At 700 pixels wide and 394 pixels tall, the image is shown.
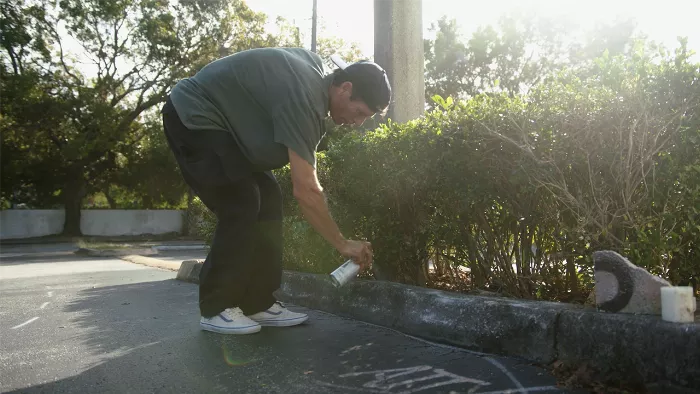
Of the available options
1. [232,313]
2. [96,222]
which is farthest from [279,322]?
[96,222]

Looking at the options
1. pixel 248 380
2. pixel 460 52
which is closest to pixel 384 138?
pixel 248 380

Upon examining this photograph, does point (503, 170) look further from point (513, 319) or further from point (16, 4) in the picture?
point (16, 4)

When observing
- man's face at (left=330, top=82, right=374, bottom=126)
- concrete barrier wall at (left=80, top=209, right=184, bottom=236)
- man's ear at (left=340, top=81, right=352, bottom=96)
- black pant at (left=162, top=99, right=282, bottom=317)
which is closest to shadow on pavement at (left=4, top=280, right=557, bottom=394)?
black pant at (left=162, top=99, right=282, bottom=317)

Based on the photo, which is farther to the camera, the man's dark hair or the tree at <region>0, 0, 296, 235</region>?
the tree at <region>0, 0, 296, 235</region>

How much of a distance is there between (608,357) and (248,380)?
1.56 metres

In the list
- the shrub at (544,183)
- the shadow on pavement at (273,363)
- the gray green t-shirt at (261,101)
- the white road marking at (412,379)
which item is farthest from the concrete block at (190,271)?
the white road marking at (412,379)

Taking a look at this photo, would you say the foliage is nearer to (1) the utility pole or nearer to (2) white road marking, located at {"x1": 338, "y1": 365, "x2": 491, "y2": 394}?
(2) white road marking, located at {"x1": 338, "y1": 365, "x2": 491, "y2": 394}

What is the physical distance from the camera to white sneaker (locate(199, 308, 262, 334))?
3.39 metres

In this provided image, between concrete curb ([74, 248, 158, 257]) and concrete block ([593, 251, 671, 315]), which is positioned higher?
concrete block ([593, 251, 671, 315])

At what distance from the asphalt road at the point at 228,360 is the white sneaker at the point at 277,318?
0.07 meters

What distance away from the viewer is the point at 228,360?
287cm

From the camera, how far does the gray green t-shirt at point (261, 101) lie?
3070 millimetres

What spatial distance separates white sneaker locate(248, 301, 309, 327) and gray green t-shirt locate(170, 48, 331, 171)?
976mm

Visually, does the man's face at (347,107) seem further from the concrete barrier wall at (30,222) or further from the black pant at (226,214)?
the concrete barrier wall at (30,222)
